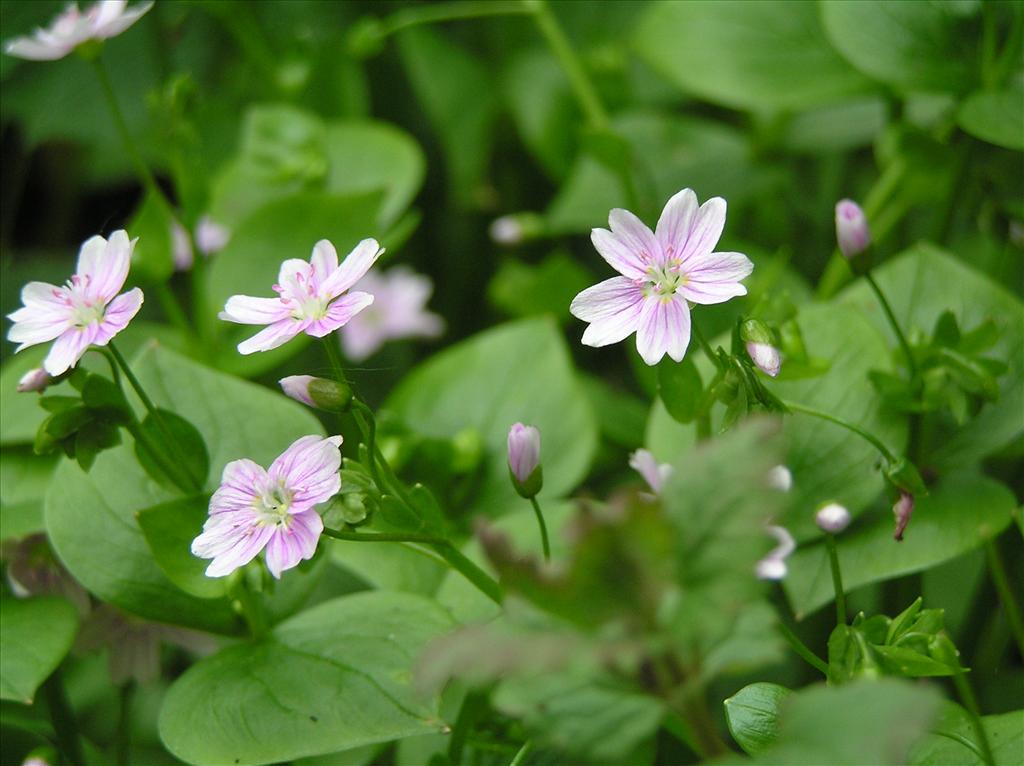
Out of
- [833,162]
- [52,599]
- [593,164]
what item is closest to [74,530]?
[52,599]

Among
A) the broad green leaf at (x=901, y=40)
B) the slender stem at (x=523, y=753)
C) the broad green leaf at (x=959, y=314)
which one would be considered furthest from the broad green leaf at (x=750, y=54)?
the slender stem at (x=523, y=753)

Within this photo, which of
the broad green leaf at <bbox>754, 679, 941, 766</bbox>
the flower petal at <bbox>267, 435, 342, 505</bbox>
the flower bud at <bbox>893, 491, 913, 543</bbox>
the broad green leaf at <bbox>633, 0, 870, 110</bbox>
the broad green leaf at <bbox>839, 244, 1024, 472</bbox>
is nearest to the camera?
the broad green leaf at <bbox>754, 679, 941, 766</bbox>

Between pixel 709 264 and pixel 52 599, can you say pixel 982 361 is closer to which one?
pixel 709 264

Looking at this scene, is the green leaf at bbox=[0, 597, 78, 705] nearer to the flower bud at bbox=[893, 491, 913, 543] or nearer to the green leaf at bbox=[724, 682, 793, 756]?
the green leaf at bbox=[724, 682, 793, 756]

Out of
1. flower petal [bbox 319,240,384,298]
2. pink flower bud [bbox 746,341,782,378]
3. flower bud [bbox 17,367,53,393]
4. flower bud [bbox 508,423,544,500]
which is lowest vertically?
flower bud [bbox 508,423,544,500]

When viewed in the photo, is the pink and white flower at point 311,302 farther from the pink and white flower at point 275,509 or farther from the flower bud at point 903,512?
the flower bud at point 903,512

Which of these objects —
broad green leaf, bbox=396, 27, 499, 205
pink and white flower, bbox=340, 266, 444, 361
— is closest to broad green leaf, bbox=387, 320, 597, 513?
pink and white flower, bbox=340, 266, 444, 361
